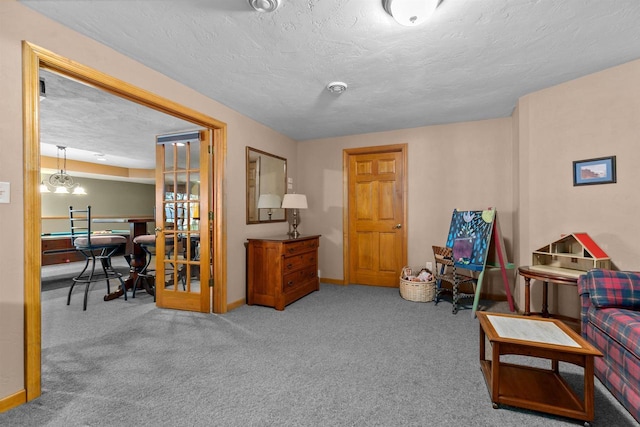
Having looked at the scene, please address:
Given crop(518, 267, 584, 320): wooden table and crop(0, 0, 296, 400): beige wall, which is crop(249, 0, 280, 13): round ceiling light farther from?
crop(518, 267, 584, 320): wooden table

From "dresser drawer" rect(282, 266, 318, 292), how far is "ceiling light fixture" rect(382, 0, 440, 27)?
2.74 metres

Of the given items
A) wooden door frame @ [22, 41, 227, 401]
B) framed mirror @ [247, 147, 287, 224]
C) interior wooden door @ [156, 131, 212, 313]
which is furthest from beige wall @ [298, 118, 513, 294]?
wooden door frame @ [22, 41, 227, 401]

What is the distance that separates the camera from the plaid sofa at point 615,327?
5.20 ft

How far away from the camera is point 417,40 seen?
213 cm

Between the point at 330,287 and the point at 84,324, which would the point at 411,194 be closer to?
the point at 330,287

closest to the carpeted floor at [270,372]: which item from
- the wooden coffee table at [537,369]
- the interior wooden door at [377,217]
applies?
the wooden coffee table at [537,369]

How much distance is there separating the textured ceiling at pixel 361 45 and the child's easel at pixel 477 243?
1325 mm

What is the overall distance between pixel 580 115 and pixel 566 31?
111cm

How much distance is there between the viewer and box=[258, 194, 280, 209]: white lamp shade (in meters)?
4.05

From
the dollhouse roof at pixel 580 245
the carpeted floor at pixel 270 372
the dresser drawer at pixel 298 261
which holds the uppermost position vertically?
the dollhouse roof at pixel 580 245

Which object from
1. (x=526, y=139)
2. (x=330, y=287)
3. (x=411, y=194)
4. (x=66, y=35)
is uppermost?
(x=66, y=35)

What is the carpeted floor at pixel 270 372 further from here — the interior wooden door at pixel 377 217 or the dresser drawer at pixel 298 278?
the interior wooden door at pixel 377 217

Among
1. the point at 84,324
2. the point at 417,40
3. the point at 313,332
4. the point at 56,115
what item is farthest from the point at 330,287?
the point at 56,115

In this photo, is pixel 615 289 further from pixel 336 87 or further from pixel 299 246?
pixel 299 246
